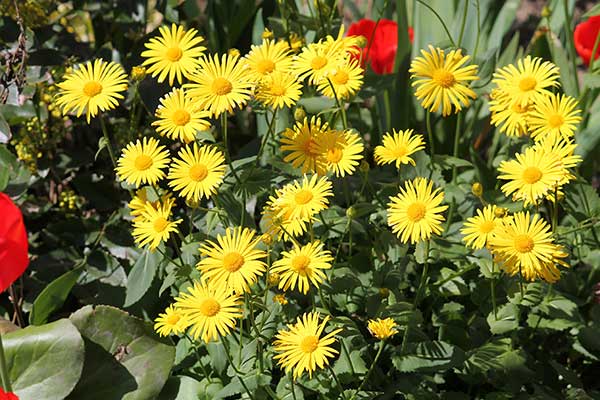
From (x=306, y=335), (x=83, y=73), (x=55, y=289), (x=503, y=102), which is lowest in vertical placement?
(x=55, y=289)

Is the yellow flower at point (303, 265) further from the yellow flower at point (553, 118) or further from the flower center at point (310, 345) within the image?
the yellow flower at point (553, 118)

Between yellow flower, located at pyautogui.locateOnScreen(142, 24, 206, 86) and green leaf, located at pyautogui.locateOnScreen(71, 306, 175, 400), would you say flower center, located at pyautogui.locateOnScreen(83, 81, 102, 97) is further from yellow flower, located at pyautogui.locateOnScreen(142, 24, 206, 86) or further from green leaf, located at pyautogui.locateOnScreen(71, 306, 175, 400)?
green leaf, located at pyautogui.locateOnScreen(71, 306, 175, 400)

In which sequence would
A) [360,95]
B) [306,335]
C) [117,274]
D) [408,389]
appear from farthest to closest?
[117,274] < [360,95] < [408,389] < [306,335]

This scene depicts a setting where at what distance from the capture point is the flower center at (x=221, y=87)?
1.41 meters

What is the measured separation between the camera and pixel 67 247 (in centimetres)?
195

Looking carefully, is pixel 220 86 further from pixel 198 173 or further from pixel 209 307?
pixel 209 307

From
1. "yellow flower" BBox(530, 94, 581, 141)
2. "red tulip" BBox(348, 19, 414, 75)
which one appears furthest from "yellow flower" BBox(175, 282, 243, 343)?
"red tulip" BBox(348, 19, 414, 75)

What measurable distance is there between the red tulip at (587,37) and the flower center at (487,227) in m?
0.73

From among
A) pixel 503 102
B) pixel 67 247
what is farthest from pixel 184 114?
pixel 67 247

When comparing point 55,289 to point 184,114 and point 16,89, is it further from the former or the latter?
point 184,114

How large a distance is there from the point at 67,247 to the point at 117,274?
0.17 m

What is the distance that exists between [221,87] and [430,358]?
0.56 meters

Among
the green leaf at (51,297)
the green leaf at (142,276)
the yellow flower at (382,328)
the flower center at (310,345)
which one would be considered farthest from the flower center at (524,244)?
the green leaf at (51,297)

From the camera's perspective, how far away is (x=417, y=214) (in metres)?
1.33
